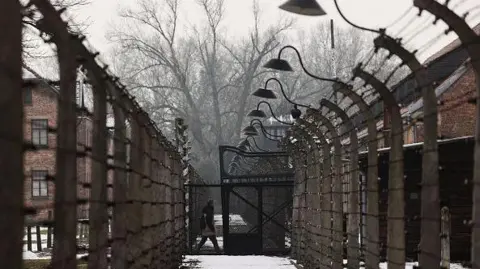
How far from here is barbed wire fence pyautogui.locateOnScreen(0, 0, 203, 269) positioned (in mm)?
3113

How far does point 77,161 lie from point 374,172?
132 inches

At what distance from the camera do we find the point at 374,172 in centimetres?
766

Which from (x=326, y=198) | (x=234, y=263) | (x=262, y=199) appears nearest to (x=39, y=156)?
(x=262, y=199)

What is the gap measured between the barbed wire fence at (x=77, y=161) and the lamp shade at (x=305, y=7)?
1876 millimetres

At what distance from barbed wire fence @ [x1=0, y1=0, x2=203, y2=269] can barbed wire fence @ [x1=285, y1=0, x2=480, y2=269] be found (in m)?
1.84

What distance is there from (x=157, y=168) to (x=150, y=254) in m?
1.42

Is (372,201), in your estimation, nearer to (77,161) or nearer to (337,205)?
(337,205)

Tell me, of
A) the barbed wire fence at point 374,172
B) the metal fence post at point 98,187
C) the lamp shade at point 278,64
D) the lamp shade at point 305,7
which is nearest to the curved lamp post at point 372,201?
the barbed wire fence at point 374,172

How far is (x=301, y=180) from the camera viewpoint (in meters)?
16.8

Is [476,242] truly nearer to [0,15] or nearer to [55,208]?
[55,208]

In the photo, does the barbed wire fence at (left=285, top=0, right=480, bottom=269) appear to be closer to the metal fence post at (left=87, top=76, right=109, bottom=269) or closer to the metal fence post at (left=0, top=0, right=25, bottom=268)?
the metal fence post at (left=87, top=76, right=109, bottom=269)

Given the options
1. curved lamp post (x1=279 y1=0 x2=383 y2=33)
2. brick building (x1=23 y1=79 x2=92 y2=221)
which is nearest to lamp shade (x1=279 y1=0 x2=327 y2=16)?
curved lamp post (x1=279 y1=0 x2=383 y2=33)

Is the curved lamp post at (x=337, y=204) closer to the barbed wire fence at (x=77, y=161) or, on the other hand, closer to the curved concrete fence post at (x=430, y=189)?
the barbed wire fence at (x=77, y=161)

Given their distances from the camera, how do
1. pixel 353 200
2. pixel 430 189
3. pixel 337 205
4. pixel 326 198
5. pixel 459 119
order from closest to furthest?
1. pixel 430 189
2. pixel 353 200
3. pixel 337 205
4. pixel 326 198
5. pixel 459 119
